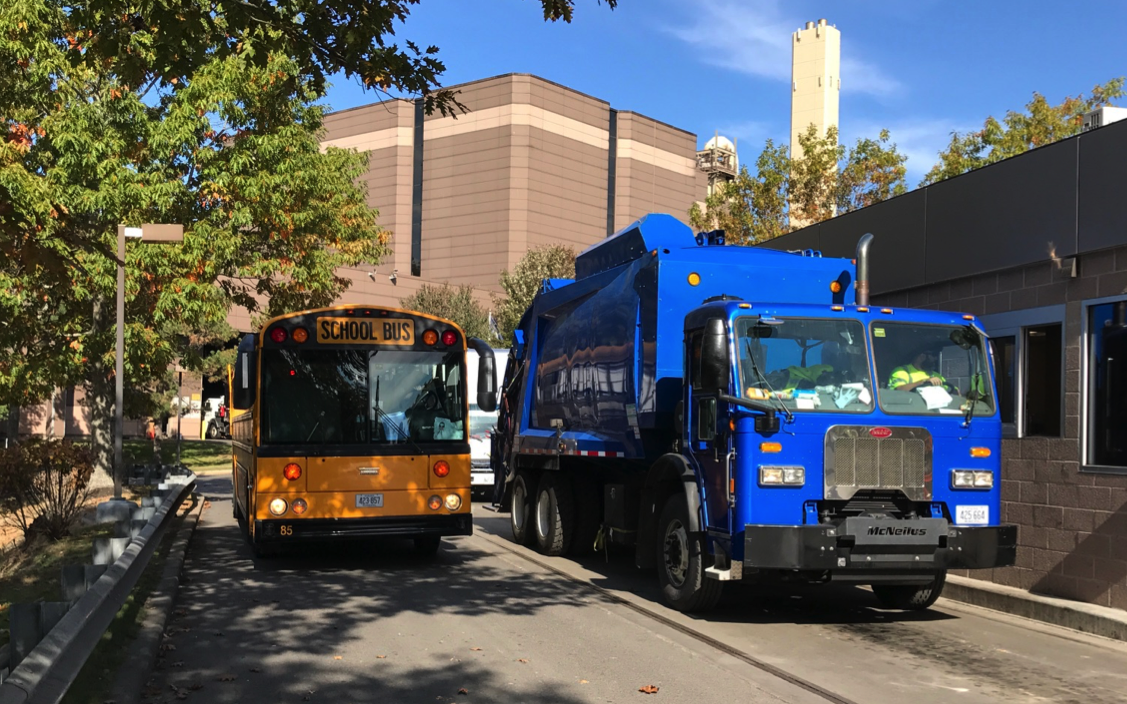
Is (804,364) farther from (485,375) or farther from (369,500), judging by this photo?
(369,500)

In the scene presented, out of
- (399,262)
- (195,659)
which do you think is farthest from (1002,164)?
(399,262)

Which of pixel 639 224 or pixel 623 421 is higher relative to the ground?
pixel 639 224

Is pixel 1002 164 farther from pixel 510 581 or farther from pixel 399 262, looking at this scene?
pixel 399 262

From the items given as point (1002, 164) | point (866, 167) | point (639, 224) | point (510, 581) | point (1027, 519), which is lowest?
point (510, 581)

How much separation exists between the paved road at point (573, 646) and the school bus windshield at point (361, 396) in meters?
1.57

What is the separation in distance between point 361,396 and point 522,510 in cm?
350

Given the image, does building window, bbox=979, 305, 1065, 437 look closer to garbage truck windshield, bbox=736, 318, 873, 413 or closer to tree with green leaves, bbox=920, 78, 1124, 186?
garbage truck windshield, bbox=736, 318, 873, 413

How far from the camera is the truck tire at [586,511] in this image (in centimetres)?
1326

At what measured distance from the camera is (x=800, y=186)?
33.1 meters

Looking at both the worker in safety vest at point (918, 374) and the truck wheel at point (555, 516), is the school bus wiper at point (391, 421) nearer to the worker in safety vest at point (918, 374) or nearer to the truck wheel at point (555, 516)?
the truck wheel at point (555, 516)

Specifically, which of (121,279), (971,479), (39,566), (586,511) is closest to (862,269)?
(971,479)

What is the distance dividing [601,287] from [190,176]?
12.1m

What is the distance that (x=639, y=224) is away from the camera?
11.2 metres

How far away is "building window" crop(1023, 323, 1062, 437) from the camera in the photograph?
1063 cm
